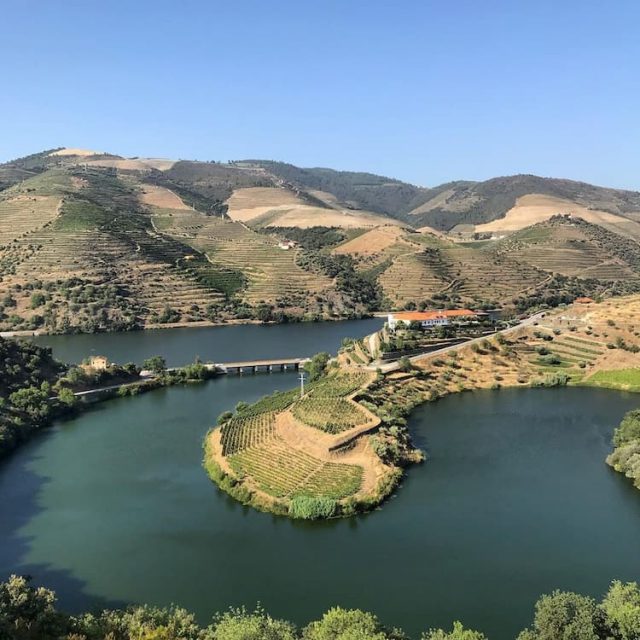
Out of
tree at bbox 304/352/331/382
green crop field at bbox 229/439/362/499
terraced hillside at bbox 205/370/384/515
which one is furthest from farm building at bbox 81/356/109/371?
green crop field at bbox 229/439/362/499

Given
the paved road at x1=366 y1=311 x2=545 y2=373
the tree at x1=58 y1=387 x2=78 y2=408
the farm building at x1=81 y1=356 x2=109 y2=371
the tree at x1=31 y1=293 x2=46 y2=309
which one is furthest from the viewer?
the tree at x1=31 y1=293 x2=46 y2=309

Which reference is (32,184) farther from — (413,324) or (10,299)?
(413,324)

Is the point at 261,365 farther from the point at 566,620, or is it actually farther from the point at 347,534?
the point at 566,620

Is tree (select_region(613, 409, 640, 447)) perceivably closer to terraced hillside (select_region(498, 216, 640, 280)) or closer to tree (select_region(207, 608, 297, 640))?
tree (select_region(207, 608, 297, 640))

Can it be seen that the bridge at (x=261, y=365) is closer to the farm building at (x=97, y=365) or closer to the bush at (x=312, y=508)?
the farm building at (x=97, y=365)

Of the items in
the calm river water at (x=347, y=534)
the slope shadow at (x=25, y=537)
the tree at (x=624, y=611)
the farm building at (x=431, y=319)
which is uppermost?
the farm building at (x=431, y=319)

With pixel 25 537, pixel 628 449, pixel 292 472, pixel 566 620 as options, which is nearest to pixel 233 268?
pixel 292 472

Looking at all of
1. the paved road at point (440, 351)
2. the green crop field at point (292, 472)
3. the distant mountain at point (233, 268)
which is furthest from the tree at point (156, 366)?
the distant mountain at point (233, 268)

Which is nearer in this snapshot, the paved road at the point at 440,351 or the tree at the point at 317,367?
the paved road at the point at 440,351
